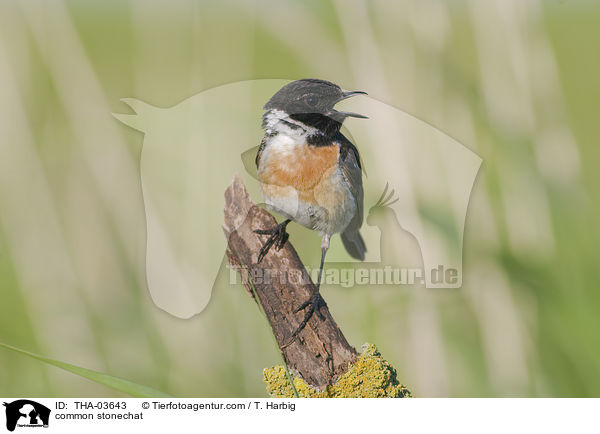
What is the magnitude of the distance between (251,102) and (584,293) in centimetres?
149

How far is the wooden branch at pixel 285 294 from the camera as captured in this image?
1.92 meters

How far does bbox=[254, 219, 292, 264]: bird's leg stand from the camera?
2121 millimetres

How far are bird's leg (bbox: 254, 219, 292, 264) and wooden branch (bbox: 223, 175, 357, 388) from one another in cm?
2

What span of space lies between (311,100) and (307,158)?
25cm

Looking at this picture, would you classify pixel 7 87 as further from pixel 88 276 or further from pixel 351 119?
pixel 351 119

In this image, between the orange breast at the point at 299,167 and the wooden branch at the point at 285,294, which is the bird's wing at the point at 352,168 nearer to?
the orange breast at the point at 299,167

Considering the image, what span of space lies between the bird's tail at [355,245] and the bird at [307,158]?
26cm

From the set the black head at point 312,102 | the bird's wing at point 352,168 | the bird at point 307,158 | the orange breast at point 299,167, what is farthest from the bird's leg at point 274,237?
the black head at point 312,102

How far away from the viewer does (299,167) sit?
7.71 feet

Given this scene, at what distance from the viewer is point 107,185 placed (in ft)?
9.73

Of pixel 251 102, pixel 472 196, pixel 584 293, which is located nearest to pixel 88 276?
pixel 251 102

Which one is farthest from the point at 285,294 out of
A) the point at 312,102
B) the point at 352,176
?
the point at 312,102
